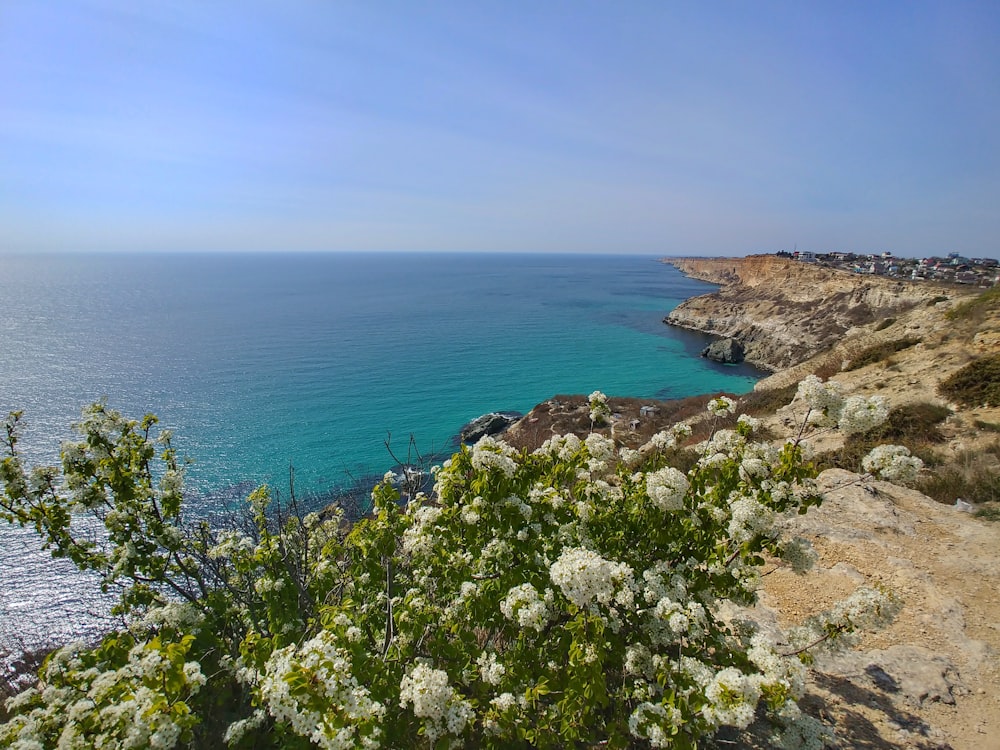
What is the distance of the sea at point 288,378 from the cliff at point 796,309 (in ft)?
22.5

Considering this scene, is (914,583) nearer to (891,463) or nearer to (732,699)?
(891,463)

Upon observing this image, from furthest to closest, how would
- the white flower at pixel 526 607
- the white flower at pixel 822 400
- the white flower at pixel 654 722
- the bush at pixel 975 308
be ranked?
1. the bush at pixel 975 308
2. the white flower at pixel 822 400
3. the white flower at pixel 526 607
4. the white flower at pixel 654 722

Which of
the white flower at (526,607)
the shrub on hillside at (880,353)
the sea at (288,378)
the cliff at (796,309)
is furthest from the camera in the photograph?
the cliff at (796,309)

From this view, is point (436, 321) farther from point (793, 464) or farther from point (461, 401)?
point (793, 464)

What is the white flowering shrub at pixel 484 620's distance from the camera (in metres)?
4.38

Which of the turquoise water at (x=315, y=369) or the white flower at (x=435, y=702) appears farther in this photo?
the turquoise water at (x=315, y=369)

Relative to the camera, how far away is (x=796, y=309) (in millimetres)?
82938

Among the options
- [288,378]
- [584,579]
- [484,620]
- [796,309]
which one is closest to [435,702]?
[484,620]

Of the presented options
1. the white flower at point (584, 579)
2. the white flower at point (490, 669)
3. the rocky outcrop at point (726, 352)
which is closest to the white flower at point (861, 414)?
the white flower at point (584, 579)

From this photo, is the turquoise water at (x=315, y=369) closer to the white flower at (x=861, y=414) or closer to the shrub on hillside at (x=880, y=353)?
the shrub on hillside at (x=880, y=353)

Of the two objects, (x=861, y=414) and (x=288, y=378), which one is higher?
(x=861, y=414)

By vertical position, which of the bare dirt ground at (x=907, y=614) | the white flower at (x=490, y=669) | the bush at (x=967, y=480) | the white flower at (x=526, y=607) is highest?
the white flower at (x=526, y=607)

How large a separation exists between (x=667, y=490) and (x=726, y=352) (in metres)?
74.7

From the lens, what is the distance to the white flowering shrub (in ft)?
14.4
